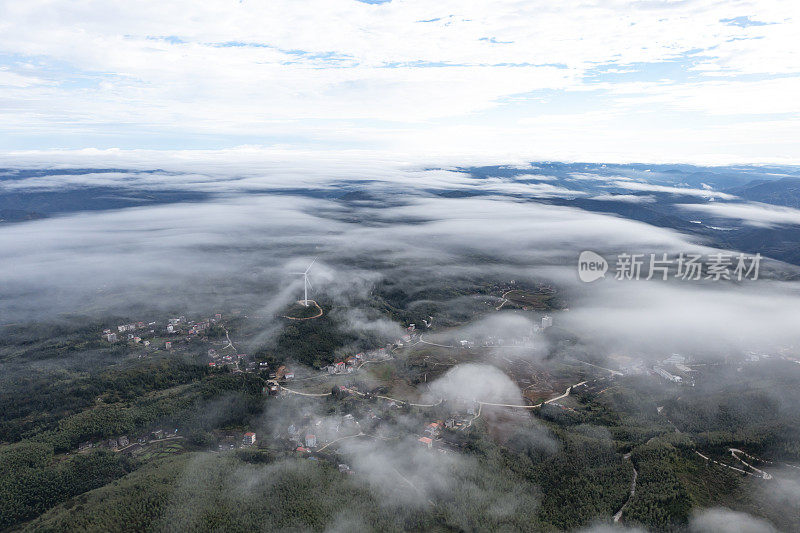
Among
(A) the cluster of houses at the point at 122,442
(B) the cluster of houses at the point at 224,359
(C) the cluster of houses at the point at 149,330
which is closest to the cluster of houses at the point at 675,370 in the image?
(B) the cluster of houses at the point at 224,359

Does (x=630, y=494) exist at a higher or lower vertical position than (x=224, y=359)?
lower

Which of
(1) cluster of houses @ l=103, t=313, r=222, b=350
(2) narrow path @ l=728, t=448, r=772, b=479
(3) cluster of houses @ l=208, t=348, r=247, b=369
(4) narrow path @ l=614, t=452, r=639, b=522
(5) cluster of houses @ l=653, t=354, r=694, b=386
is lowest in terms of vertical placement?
(5) cluster of houses @ l=653, t=354, r=694, b=386

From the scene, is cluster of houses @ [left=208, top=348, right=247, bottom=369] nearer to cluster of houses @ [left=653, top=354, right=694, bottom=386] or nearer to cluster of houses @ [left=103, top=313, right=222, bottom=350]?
cluster of houses @ [left=103, top=313, right=222, bottom=350]

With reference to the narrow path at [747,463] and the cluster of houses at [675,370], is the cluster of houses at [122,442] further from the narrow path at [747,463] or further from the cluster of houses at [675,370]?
the cluster of houses at [675,370]

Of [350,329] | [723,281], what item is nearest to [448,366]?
[350,329]

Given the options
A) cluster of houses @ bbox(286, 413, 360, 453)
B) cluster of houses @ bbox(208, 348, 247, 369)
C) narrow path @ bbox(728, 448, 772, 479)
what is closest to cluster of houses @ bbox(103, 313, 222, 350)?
cluster of houses @ bbox(208, 348, 247, 369)

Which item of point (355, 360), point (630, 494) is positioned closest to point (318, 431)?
point (355, 360)

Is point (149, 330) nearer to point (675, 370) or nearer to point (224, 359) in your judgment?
point (224, 359)

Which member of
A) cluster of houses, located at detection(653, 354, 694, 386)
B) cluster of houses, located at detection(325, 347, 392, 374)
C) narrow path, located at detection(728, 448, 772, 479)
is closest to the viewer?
narrow path, located at detection(728, 448, 772, 479)

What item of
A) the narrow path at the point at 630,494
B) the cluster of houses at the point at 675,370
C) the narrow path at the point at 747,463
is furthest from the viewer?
the cluster of houses at the point at 675,370

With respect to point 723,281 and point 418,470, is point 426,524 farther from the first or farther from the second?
point 723,281

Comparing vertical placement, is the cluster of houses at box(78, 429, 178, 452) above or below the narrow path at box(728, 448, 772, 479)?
above

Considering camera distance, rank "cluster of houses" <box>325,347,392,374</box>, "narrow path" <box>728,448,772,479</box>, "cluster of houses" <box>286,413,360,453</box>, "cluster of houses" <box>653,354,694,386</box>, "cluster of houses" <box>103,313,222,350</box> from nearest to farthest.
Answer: "narrow path" <box>728,448,772,479</box> < "cluster of houses" <box>286,413,360,453</box> < "cluster of houses" <box>653,354,694,386</box> < "cluster of houses" <box>325,347,392,374</box> < "cluster of houses" <box>103,313,222,350</box>
